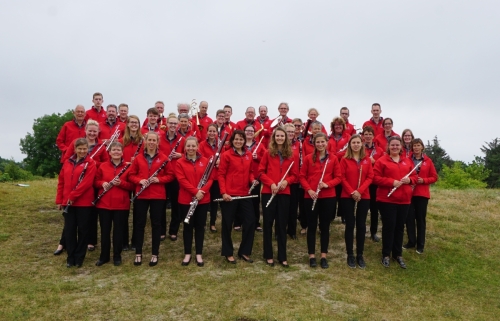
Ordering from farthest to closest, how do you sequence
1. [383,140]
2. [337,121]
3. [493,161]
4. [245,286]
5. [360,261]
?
1. [493,161]
2. [383,140]
3. [337,121]
4. [360,261]
5. [245,286]

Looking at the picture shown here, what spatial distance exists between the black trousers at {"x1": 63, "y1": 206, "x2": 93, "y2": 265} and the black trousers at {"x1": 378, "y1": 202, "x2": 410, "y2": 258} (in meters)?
5.19

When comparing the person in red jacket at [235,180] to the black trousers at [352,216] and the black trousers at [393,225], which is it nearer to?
the black trousers at [352,216]

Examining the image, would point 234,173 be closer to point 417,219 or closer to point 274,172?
point 274,172

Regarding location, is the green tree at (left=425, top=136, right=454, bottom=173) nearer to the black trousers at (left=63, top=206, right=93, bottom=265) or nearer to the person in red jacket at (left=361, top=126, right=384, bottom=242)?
the person in red jacket at (left=361, top=126, right=384, bottom=242)

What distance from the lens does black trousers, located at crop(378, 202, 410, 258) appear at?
6957 mm

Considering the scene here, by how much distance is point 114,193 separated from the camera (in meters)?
6.43

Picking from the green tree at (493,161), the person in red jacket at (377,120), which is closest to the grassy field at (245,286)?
the person in red jacket at (377,120)

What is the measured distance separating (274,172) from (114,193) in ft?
8.88

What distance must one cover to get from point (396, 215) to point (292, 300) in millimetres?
2827

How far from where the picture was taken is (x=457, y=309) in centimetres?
568

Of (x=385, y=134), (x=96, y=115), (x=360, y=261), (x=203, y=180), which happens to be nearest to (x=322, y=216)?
(x=360, y=261)

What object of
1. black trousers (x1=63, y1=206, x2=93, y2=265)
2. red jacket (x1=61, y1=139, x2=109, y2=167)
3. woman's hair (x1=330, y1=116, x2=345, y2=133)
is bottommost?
black trousers (x1=63, y1=206, x2=93, y2=265)

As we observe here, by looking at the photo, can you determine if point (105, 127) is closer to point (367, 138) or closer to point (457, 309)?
point (367, 138)

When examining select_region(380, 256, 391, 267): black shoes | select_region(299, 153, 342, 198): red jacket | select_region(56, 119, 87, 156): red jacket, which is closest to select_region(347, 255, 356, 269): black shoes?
select_region(380, 256, 391, 267): black shoes
